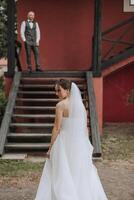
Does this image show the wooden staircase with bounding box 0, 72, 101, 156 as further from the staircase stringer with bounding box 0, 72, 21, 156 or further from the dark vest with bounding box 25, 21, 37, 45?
the dark vest with bounding box 25, 21, 37, 45

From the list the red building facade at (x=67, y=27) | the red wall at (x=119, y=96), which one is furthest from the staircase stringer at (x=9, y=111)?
the red wall at (x=119, y=96)

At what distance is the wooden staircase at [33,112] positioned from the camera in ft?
41.2

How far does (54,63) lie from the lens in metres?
17.1

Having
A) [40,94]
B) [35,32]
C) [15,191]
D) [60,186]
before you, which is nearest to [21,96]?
[40,94]

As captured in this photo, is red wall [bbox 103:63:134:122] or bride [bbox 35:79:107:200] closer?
bride [bbox 35:79:107:200]

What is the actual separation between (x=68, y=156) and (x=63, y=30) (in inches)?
378

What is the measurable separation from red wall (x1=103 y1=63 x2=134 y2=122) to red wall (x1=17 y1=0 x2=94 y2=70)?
0.94m

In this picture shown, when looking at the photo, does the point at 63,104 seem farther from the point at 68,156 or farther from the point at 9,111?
the point at 9,111

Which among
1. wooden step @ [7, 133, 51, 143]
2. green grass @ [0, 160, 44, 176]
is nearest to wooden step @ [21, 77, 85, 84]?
wooden step @ [7, 133, 51, 143]

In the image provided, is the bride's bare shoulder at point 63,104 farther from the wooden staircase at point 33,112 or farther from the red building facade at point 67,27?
the red building facade at point 67,27

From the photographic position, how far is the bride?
25.2 feet

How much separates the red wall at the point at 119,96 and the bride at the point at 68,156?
31.0ft

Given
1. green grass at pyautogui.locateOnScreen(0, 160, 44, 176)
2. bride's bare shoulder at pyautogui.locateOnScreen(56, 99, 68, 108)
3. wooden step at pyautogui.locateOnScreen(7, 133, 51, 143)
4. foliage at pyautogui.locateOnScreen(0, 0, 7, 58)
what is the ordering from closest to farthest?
bride's bare shoulder at pyautogui.locateOnScreen(56, 99, 68, 108)
green grass at pyautogui.locateOnScreen(0, 160, 44, 176)
wooden step at pyautogui.locateOnScreen(7, 133, 51, 143)
foliage at pyautogui.locateOnScreen(0, 0, 7, 58)

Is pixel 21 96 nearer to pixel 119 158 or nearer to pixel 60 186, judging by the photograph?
pixel 119 158
